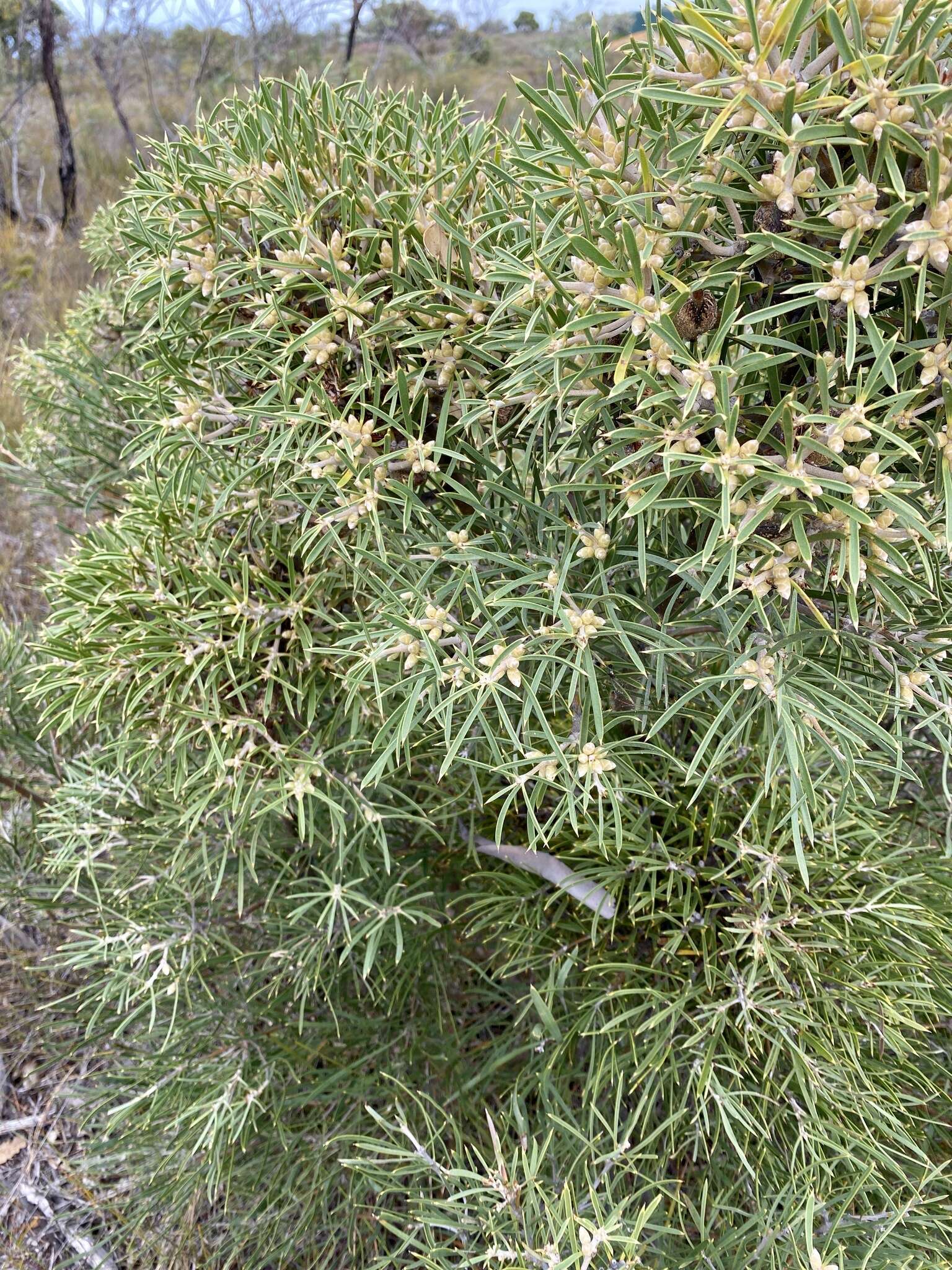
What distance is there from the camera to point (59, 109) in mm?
3688

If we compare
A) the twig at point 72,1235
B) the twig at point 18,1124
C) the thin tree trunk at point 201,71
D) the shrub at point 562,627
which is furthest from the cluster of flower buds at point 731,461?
the thin tree trunk at point 201,71

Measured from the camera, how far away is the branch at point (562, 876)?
90cm

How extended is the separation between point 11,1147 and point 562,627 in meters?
1.55

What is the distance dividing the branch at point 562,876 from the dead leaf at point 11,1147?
1156 mm

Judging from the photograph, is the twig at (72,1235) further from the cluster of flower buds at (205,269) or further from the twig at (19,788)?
the cluster of flower buds at (205,269)

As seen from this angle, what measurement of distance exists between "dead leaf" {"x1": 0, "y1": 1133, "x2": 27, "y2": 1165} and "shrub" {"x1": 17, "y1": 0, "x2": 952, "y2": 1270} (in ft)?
1.44

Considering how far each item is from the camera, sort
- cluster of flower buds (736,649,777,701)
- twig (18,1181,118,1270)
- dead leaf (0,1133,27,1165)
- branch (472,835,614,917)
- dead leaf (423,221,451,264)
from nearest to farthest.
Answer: cluster of flower buds (736,649,777,701)
dead leaf (423,221,451,264)
branch (472,835,614,917)
twig (18,1181,118,1270)
dead leaf (0,1133,27,1165)

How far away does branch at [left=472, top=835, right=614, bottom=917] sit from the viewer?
2.95ft

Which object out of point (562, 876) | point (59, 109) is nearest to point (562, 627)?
point (562, 876)

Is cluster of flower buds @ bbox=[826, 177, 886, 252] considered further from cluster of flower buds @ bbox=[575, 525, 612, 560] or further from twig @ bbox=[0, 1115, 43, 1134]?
twig @ bbox=[0, 1115, 43, 1134]

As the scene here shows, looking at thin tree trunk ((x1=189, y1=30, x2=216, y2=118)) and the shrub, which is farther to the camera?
thin tree trunk ((x1=189, y1=30, x2=216, y2=118))

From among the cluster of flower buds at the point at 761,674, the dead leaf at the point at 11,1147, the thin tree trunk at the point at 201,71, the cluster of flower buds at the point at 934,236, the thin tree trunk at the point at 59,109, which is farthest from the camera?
the thin tree trunk at the point at 201,71

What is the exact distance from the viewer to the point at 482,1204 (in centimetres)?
77

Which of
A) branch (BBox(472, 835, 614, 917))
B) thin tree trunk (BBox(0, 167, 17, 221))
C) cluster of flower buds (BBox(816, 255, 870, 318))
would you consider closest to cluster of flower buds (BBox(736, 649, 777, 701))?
cluster of flower buds (BBox(816, 255, 870, 318))
